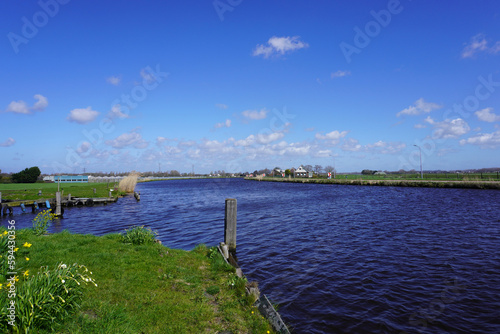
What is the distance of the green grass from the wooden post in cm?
207

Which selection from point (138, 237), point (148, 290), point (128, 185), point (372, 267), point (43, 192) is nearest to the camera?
point (148, 290)

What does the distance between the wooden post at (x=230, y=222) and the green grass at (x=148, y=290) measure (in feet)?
6.81

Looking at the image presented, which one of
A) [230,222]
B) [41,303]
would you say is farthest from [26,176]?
[41,303]

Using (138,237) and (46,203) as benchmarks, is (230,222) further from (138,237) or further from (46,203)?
(46,203)

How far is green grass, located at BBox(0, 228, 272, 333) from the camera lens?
561 centimetres

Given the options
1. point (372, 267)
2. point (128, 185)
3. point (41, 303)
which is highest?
point (128, 185)

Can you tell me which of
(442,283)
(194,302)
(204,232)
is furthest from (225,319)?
(204,232)

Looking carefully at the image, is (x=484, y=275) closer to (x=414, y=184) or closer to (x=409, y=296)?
(x=409, y=296)

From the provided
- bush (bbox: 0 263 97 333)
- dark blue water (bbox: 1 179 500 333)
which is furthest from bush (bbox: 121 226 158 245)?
bush (bbox: 0 263 97 333)

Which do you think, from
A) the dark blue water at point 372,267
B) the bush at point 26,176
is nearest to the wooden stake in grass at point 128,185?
the dark blue water at point 372,267

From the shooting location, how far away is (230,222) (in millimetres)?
13133

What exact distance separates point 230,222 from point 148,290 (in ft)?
20.3

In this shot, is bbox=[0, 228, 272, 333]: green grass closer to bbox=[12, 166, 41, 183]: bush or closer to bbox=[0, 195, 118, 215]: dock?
bbox=[0, 195, 118, 215]: dock

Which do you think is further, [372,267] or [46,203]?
[46,203]
